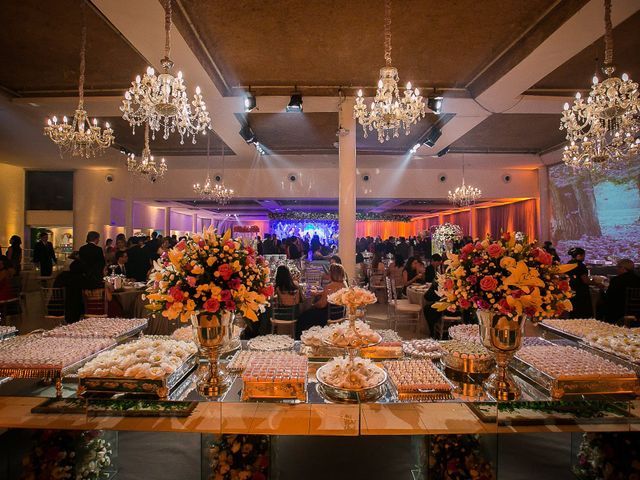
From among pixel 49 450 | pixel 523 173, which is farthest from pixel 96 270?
pixel 523 173

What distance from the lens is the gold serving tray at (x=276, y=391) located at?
1961 millimetres

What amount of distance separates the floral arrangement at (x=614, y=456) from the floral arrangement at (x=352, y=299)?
1.94 metres

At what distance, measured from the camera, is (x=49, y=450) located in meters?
2.34

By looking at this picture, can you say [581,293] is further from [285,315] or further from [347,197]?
[285,315]

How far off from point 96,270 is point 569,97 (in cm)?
907

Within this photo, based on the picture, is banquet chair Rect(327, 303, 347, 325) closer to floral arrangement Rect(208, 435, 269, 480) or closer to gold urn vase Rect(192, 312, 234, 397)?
floral arrangement Rect(208, 435, 269, 480)

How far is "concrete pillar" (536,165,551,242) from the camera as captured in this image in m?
11.9

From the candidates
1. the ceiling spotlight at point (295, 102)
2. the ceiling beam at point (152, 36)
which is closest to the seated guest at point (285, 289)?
the ceiling spotlight at point (295, 102)

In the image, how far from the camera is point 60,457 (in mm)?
2350

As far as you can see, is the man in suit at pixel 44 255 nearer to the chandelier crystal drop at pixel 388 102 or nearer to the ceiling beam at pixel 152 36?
the ceiling beam at pixel 152 36

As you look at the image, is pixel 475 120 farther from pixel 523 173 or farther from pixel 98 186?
pixel 98 186

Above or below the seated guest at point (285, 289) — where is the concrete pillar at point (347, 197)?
above

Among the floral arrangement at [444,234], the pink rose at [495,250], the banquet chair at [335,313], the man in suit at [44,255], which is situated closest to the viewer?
the pink rose at [495,250]

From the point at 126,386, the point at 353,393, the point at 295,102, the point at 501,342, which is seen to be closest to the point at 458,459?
the point at 501,342
